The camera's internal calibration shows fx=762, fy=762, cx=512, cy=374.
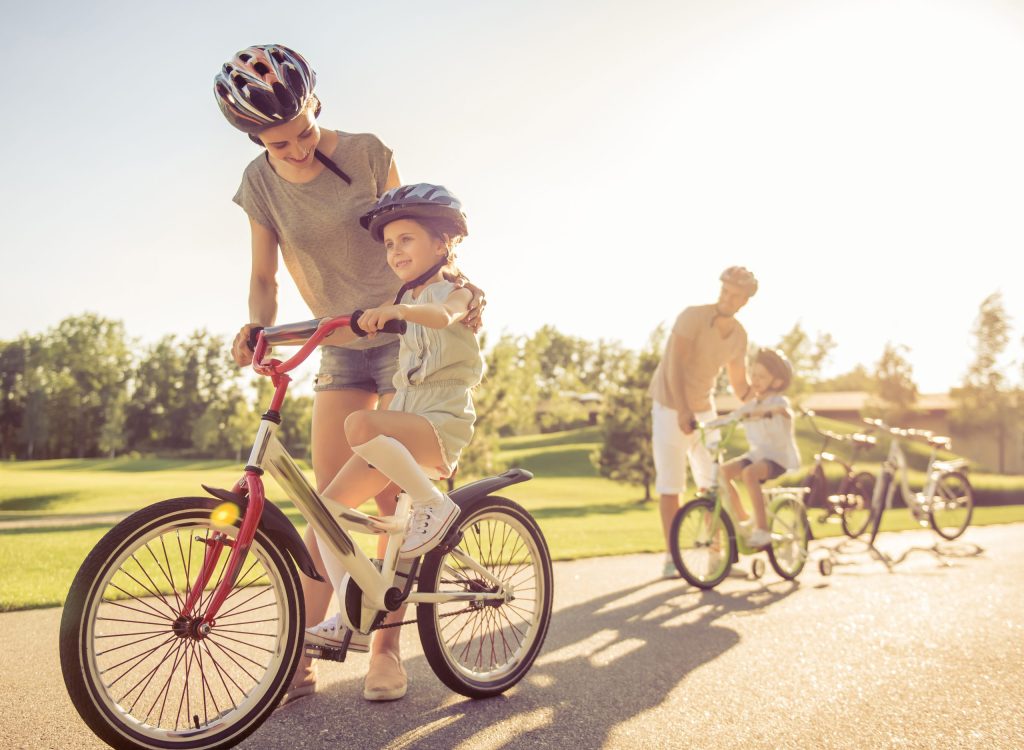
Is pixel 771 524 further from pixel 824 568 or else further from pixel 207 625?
pixel 207 625

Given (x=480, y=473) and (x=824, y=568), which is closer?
(x=824, y=568)

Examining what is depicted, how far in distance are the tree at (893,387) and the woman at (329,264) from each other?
1859 inches

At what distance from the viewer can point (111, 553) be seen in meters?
2.22

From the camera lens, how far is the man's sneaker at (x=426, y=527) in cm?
301

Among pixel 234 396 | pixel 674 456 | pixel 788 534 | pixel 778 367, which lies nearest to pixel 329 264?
pixel 674 456

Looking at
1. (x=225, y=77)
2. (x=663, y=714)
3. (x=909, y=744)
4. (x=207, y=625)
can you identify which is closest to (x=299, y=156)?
(x=225, y=77)

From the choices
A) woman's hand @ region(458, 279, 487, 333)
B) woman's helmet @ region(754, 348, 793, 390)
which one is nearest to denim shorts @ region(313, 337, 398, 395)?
woman's hand @ region(458, 279, 487, 333)

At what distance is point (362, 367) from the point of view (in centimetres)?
351

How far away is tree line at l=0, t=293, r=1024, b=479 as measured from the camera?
2689 cm

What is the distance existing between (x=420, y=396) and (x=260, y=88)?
1330mm

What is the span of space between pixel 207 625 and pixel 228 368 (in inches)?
3025

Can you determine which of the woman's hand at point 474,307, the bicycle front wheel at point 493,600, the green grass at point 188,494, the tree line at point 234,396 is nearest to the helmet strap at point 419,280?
the woman's hand at point 474,307

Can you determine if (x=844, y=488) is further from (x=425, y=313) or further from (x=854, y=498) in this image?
(x=425, y=313)

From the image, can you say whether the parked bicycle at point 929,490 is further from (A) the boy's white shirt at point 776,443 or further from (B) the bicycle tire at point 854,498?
(A) the boy's white shirt at point 776,443
